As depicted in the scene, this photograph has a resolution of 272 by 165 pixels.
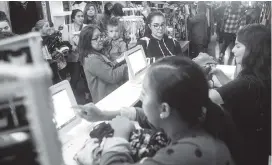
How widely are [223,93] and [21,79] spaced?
1.14m

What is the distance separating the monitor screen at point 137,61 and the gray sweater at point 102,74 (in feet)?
0.27

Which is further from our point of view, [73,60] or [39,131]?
[73,60]

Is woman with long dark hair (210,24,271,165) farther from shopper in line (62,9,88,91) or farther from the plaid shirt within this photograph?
the plaid shirt

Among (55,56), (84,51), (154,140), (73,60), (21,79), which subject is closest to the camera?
(21,79)

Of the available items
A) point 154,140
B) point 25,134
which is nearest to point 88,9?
point 154,140

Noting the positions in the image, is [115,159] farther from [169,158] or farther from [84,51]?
[84,51]

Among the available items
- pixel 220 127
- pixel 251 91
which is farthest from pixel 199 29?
pixel 220 127

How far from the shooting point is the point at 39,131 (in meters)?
0.36

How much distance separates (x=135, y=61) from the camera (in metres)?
2.44

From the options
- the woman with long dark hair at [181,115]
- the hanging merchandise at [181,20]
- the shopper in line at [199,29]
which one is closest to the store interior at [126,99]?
the woman with long dark hair at [181,115]

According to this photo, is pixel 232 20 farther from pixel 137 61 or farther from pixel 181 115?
pixel 181 115

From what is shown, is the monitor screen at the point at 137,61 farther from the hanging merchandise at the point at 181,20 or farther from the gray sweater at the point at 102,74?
the hanging merchandise at the point at 181,20

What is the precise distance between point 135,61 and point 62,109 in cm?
115

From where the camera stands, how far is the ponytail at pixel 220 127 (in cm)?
88
